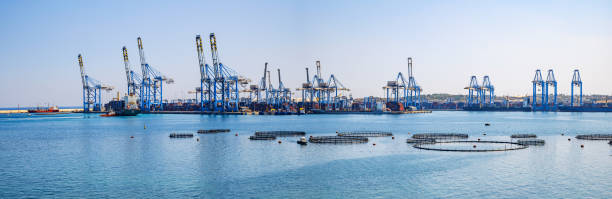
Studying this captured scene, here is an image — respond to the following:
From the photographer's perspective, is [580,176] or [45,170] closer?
[580,176]

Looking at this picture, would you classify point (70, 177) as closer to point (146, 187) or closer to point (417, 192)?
point (146, 187)

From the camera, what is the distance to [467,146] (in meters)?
59.3

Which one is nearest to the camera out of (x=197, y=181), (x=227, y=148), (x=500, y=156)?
(x=197, y=181)

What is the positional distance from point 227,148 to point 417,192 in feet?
105

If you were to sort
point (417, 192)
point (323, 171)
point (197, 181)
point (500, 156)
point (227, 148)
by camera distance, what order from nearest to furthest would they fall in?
point (417, 192) < point (197, 181) < point (323, 171) < point (500, 156) < point (227, 148)

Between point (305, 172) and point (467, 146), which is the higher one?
point (467, 146)

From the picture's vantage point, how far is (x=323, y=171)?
4050 centimetres

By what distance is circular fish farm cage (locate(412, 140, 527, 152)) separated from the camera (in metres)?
54.5

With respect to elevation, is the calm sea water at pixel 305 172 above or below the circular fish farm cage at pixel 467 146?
below

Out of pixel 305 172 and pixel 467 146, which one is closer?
pixel 305 172

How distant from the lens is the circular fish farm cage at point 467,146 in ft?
179

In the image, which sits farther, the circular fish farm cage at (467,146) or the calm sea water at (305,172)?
the circular fish farm cage at (467,146)

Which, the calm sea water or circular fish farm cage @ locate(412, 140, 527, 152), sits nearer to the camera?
the calm sea water

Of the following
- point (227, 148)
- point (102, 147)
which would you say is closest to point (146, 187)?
point (227, 148)
